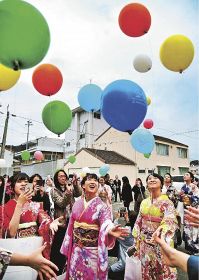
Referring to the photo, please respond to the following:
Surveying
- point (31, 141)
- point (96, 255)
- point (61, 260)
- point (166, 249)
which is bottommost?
point (61, 260)

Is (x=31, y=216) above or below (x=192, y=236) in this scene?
above

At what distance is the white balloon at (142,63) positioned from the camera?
18.5ft

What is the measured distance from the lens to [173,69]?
4848 mm

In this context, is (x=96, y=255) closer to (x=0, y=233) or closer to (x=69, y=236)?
(x=69, y=236)

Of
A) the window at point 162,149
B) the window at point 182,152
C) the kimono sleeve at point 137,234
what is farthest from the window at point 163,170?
the kimono sleeve at point 137,234

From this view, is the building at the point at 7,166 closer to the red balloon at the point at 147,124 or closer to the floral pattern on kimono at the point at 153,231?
the floral pattern on kimono at the point at 153,231

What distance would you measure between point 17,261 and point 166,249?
0.76 m

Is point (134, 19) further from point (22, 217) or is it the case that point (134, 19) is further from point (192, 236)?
point (192, 236)

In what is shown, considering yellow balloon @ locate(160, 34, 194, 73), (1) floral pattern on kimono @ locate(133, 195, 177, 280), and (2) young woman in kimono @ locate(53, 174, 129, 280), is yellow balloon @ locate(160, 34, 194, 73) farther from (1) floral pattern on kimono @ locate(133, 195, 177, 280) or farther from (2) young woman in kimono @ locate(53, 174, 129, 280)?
(2) young woman in kimono @ locate(53, 174, 129, 280)

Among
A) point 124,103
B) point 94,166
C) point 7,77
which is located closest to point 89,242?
point 124,103

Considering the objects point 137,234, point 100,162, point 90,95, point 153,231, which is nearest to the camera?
point 153,231

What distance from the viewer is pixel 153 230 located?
3342mm

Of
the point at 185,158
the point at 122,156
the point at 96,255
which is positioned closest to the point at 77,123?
the point at 122,156

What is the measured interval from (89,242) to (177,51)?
3.32 m
